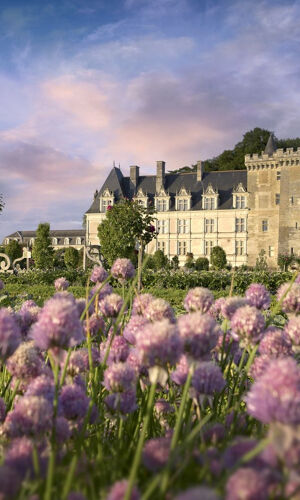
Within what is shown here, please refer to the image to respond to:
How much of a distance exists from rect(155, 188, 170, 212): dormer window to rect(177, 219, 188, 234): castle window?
7.10 feet

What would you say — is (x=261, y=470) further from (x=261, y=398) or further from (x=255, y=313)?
(x=255, y=313)

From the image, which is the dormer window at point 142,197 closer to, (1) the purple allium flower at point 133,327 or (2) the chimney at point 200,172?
(2) the chimney at point 200,172

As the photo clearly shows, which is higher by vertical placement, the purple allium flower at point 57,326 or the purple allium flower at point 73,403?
the purple allium flower at point 57,326

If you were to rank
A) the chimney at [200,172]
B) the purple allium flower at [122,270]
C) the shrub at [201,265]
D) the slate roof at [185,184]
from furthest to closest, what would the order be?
the chimney at [200,172] → the slate roof at [185,184] → the shrub at [201,265] → the purple allium flower at [122,270]

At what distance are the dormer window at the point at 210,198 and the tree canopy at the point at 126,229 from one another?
2877 centimetres

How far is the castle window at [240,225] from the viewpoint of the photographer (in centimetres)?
5100

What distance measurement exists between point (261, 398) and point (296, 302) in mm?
1284

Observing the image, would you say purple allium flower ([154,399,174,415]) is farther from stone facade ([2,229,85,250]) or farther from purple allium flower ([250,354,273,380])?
stone facade ([2,229,85,250])

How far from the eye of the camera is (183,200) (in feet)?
176

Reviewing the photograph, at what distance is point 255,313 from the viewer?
1.67 metres

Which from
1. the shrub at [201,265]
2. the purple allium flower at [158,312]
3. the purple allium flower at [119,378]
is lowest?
the shrub at [201,265]

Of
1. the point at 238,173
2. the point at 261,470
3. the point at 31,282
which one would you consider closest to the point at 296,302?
the point at 261,470

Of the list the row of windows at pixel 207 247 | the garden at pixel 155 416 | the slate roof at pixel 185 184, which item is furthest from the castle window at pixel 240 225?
the garden at pixel 155 416

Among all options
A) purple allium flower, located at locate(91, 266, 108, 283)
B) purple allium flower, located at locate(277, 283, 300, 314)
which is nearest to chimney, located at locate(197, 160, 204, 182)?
purple allium flower, located at locate(91, 266, 108, 283)
